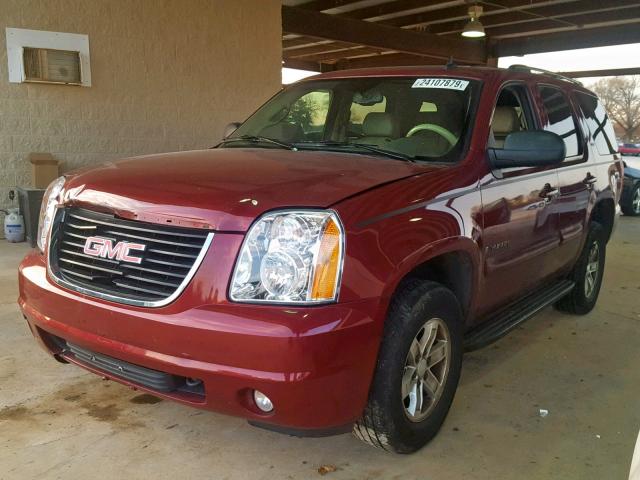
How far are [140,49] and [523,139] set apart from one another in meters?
6.31

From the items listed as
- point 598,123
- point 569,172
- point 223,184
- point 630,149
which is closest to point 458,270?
point 223,184

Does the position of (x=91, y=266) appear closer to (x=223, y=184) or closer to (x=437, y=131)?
(x=223, y=184)

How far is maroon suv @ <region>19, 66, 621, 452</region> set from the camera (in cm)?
201

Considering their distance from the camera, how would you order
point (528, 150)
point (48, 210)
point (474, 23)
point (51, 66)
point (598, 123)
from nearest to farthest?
point (48, 210) → point (528, 150) → point (598, 123) → point (51, 66) → point (474, 23)

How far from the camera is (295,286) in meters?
2.01

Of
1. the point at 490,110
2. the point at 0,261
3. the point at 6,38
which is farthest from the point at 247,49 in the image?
the point at 490,110

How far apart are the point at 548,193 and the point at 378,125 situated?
3.58 ft

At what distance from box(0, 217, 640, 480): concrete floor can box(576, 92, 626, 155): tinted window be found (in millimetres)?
1653

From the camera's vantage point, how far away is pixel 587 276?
4.61m

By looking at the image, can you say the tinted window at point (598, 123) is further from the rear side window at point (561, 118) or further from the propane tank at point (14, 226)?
the propane tank at point (14, 226)

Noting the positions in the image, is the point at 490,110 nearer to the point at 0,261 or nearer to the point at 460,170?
the point at 460,170

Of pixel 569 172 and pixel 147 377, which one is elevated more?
pixel 569 172

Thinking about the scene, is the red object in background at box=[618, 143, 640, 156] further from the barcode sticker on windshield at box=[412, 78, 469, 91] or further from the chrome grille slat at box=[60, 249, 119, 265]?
the chrome grille slat at box=[60, 249, 119, 265]

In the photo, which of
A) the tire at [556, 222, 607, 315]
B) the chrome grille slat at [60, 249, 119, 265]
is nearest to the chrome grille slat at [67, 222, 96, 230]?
the chrome grille slat at [60, 249, 119, 265]
